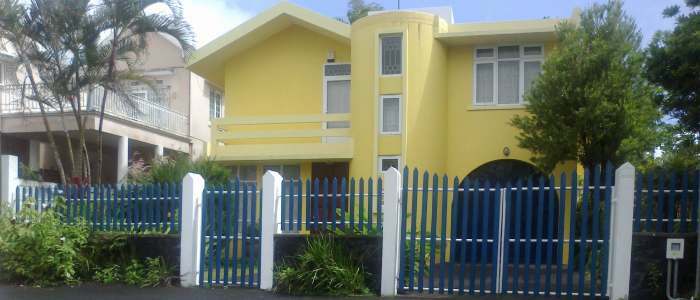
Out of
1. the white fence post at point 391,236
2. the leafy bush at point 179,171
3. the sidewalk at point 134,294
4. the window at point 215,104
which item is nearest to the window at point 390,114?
the leafy bush at point 179,171

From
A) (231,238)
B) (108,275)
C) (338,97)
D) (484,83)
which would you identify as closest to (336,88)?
(338,97)

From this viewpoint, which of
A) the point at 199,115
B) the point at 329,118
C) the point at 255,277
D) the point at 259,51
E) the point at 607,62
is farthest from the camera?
the point at 199,115

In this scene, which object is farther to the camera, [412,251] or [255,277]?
[255,277]

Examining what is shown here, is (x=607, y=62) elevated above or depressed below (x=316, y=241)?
above

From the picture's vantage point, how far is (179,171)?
13391mm

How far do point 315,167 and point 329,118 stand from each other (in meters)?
1.39

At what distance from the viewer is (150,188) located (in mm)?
11219

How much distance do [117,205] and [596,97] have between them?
8534 mm

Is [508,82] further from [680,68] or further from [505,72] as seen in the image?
[680,68]

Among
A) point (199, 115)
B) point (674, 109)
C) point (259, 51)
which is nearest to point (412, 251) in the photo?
point (674, 109)

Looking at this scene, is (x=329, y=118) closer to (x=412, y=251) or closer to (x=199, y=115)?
(x=412, y=251)

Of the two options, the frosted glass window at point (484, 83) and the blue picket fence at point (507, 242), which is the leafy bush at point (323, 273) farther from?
the frosted glass window at point (484, 83)

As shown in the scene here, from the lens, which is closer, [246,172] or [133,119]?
[246,172]

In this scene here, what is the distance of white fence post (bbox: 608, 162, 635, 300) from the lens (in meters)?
8.81
